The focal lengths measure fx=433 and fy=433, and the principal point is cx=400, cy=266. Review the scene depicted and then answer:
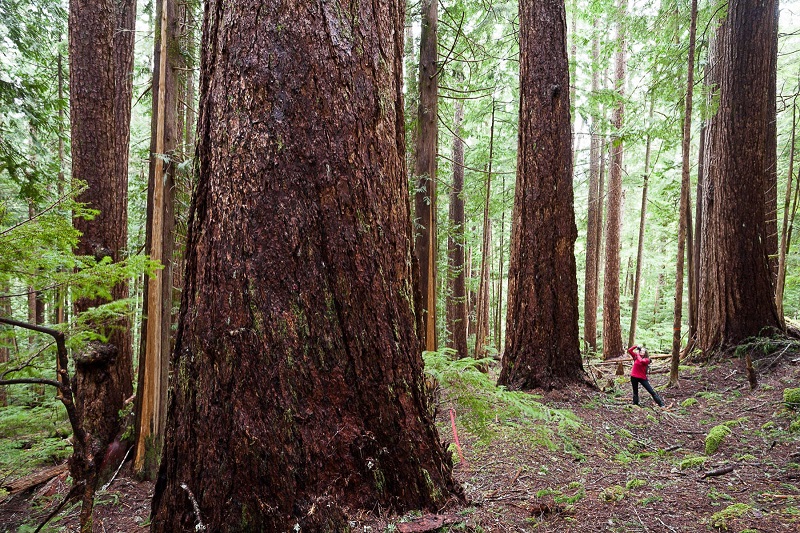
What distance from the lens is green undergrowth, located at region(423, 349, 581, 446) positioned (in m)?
3.82

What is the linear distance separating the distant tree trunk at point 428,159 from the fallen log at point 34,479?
19.3 ft

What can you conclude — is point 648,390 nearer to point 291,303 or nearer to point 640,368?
point 640,368

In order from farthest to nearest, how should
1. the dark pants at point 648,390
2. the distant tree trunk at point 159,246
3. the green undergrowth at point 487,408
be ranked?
the dark pants at point 648,390 → the distant tree trunk at point 159,246 → the green undergrowth at point 487,408

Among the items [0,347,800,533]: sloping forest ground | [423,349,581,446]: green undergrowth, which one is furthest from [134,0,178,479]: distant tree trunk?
[423,349,581,446]: green undergrowth

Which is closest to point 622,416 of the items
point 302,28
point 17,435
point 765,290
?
point 765,290

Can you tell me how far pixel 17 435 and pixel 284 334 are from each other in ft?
25.7

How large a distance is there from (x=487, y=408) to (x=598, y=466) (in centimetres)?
121

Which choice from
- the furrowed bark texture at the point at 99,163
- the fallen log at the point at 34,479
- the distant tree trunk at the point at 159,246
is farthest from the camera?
the furrowed bark texture at the point at 99,163

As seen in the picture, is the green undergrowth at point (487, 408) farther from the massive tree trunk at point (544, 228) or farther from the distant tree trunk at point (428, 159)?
the distant tree trunk at point (428, 159)

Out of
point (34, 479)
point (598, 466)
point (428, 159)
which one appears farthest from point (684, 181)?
point (34, 479)

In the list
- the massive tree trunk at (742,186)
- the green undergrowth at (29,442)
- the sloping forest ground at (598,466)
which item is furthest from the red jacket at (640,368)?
the green undergrowth at (29,442)

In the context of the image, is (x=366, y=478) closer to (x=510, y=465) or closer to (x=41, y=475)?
(x=510, y=465)

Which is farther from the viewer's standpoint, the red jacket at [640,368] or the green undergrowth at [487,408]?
the red jacket at [640,368]

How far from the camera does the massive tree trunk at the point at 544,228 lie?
6.74 meters
